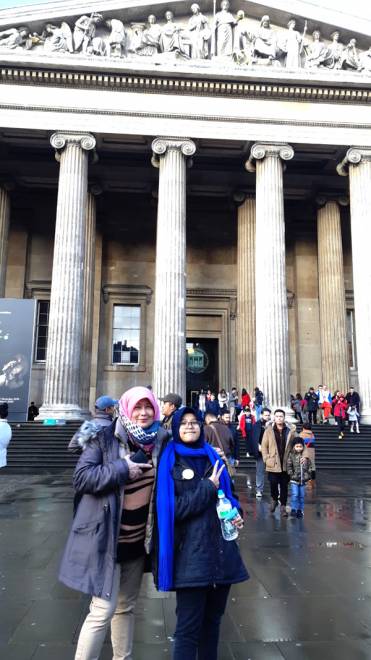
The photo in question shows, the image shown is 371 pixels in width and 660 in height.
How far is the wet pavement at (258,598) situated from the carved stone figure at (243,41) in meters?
18.2

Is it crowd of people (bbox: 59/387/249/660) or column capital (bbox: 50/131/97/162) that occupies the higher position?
column capital (bbox: 50/131/97/162)

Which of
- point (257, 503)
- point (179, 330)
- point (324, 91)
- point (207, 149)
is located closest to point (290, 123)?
point (324, 91)

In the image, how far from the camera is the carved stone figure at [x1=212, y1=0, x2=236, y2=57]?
21125 mm

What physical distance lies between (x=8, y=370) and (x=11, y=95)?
35.6 ft

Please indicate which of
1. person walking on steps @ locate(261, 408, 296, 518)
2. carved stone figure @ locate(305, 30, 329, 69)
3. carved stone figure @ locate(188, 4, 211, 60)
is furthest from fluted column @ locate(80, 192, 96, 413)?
person walking on steps @ locate(261, 408, 296, 518)

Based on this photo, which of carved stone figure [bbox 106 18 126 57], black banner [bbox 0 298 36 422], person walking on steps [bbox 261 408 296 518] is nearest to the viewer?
person walking on steps [bbox 261 408 296 518]

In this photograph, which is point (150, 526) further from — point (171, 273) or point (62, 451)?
point (171, 273)

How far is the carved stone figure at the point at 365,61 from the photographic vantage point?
70.0ft

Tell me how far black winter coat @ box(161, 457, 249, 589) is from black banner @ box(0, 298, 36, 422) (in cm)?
1466

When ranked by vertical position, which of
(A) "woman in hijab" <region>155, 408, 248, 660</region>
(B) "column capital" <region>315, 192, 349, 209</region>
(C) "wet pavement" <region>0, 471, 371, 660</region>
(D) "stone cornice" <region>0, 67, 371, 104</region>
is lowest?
(C) "wet pavement" <region>0, 471, 371, 660</region>

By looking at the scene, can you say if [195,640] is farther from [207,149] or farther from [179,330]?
[207,149]

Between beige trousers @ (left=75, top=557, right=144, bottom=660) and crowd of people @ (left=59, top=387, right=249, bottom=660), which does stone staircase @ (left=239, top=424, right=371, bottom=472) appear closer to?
beige trousers @ (left=75, top=557, right=144, bottom=660)

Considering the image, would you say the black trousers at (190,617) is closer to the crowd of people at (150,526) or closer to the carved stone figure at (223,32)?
the crowd of people at (150,526)

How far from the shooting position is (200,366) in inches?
1062
